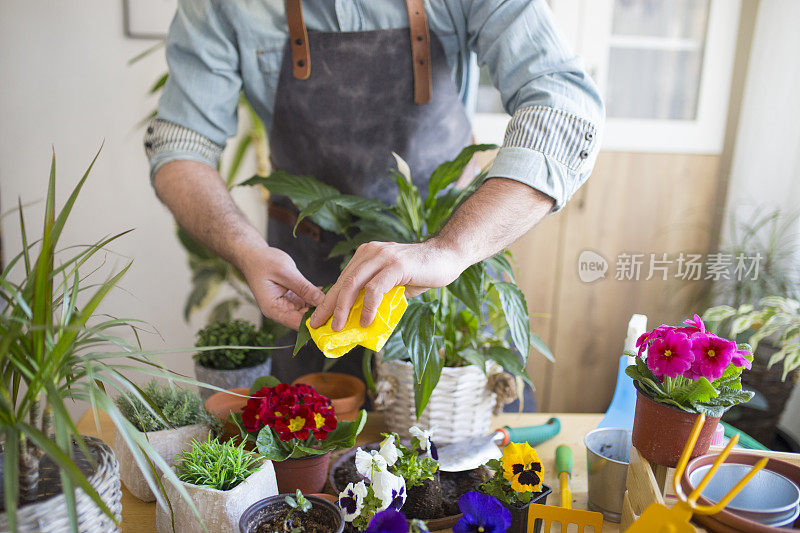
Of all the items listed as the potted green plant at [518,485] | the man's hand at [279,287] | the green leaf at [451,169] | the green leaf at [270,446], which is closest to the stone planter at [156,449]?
the green leaf at [270,446]

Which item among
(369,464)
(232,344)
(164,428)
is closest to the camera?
(369,464)

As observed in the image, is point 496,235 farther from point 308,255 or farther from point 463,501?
point 308,255

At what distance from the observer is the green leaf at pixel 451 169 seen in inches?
41.1

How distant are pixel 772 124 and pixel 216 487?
225 cm

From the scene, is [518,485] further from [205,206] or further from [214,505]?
[205,206]

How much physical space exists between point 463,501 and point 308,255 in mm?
866

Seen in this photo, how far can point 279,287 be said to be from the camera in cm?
104

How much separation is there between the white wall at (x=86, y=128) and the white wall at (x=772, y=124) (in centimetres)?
193

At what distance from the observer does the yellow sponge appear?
82 cm

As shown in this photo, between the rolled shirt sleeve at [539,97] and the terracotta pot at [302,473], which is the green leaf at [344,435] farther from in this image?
the rolled shirt sleeve at [539,97]

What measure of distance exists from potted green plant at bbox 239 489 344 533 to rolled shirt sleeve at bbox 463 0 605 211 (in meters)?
0.57

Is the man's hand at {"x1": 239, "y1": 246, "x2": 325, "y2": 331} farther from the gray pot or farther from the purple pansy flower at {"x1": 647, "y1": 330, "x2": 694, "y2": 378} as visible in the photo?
the purple pansy flower at {"x1": 647, "y1": 330, "x2": 694, "y2": 378}

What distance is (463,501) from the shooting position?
0.72 meters

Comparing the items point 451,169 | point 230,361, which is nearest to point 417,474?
point 451,169
